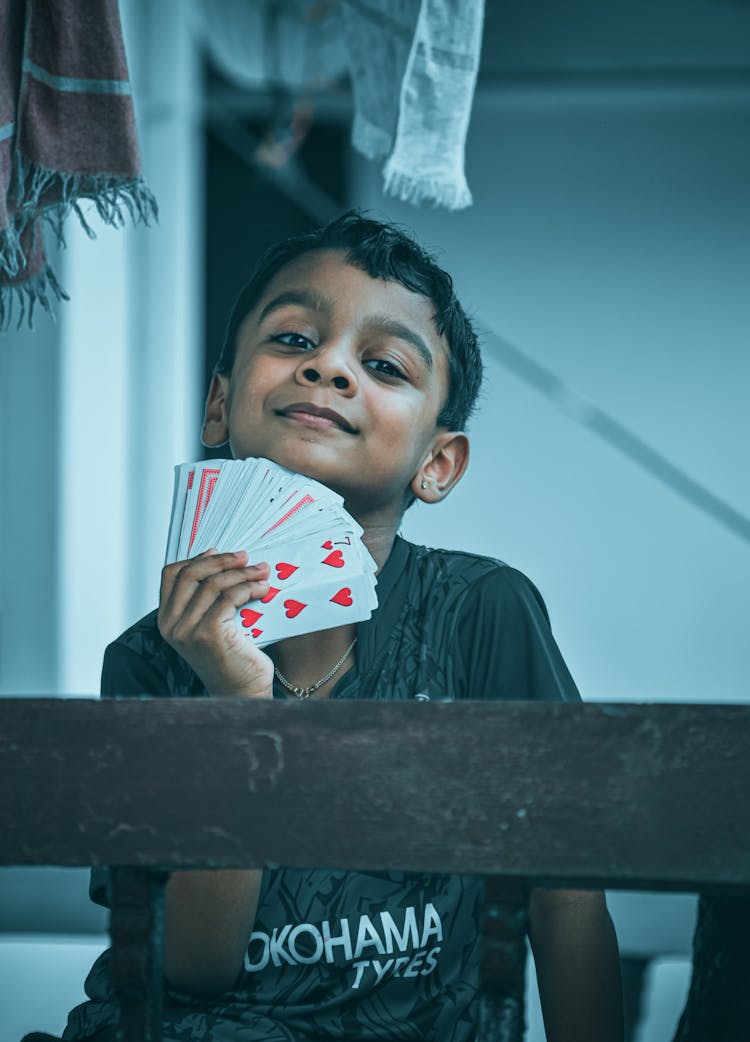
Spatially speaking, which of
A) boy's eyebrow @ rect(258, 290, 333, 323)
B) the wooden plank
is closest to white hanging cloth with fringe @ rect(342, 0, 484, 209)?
boy's eyebrow @ rect(258, 290, 333, 323)

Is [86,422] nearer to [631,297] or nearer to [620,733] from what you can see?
[631,297]

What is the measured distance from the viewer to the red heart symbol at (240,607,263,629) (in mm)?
1430

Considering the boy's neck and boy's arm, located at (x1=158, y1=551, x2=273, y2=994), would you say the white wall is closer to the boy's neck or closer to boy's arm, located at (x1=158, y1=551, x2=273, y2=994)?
the boy's neck

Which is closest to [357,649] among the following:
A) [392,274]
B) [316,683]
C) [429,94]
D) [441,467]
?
[316,683]

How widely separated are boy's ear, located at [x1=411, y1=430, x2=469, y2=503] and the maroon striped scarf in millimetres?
518

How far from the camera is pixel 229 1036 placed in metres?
1.47

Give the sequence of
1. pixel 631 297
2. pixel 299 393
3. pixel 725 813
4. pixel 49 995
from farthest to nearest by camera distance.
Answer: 1. pixel 631 297
2. pixel 49 995
3. pixel 299 393
4. pixel 725 813

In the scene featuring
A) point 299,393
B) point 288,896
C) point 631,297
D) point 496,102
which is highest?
point 496,102

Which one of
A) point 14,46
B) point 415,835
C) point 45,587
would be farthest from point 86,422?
point 415,835

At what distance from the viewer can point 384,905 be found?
154 cm

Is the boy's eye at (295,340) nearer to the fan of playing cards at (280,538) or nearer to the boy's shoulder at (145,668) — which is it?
the fan of playing cards at (280,538)

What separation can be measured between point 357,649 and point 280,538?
26cm

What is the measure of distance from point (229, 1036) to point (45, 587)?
269 cm

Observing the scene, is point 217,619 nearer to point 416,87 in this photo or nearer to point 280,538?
point 280,538
